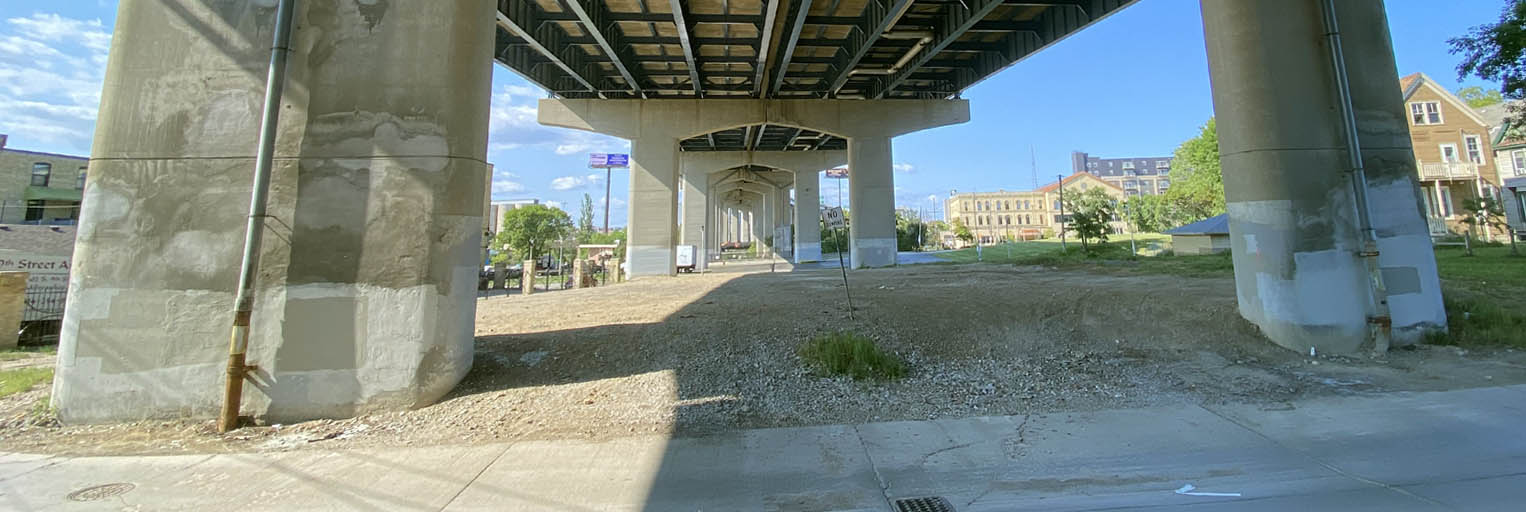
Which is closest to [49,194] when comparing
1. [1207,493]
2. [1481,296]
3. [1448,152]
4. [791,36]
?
[791,36]

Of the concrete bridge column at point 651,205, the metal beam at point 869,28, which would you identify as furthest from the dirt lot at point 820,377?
the concrete bridge column at point 651,205

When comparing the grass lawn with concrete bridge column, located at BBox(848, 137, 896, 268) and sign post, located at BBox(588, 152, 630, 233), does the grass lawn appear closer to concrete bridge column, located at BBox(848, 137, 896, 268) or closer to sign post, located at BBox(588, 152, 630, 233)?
concrete bridge column, located at BBox(848, 137, 896, 268)

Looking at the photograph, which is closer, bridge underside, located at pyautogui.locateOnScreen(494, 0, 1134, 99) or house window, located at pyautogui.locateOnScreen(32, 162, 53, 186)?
bridge underside, located at pyautogui.locateOnScreen(494, 0, 1134, 99)

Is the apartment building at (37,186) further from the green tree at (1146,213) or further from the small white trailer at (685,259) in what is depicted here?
the green tree at (1146,213)

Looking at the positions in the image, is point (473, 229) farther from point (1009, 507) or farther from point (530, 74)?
point (530, 74)

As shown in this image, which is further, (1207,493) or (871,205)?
(871,205)

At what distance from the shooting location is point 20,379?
6.68 m

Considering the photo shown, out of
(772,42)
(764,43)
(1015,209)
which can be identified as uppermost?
(1015,209)

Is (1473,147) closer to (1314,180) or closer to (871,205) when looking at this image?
(871,205)

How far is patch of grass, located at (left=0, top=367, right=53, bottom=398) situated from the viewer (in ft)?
20.5

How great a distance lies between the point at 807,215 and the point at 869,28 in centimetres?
3047

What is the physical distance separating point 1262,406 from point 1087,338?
2.60m

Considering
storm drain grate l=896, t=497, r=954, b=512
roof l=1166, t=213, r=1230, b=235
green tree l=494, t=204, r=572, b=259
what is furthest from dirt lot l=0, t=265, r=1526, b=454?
green tree l=494, t=204, r=572, b=259

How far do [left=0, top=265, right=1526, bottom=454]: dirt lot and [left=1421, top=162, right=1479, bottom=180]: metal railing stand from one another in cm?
4555
